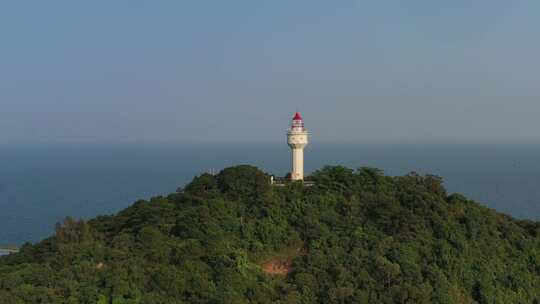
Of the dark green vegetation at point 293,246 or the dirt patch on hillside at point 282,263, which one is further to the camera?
the dirt patch on hillside at point 282,263

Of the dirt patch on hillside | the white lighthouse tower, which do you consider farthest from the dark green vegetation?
the white lighthouse tower

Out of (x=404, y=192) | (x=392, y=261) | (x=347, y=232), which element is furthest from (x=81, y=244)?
(x=404, y=192)

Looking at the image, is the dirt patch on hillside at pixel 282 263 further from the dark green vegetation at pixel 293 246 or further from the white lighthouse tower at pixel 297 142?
the white lighthouse tower at pixel 297 142

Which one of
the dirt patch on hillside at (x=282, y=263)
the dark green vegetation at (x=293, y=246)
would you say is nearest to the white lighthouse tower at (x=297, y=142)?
the dark green vegetation at (x=293, y=246)

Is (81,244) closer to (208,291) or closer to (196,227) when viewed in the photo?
(196,227)

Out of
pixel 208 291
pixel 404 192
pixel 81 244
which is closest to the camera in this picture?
pixel 208 291

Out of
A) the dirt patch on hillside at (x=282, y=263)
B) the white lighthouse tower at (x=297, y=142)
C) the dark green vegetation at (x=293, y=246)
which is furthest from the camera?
the white lighthouse tower at (x=297, y=142)

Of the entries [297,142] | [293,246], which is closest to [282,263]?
[293,246]
